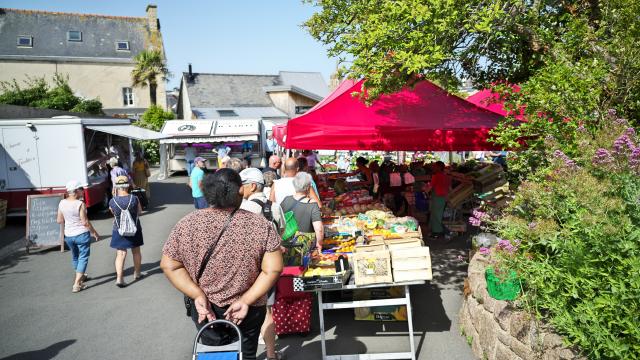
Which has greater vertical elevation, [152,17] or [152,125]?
[152,17]

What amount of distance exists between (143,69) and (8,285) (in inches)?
1292

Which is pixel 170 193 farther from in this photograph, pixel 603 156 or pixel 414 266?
pixel 603 156

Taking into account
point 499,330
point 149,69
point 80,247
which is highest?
point 149,69

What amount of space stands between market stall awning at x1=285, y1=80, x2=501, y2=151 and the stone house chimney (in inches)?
1453

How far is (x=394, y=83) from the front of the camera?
6.23 m

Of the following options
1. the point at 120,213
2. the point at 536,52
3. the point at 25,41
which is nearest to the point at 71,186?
the point at 120,213

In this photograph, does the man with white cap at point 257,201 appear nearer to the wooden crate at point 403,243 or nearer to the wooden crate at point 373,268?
the wooden crate at point 373,268

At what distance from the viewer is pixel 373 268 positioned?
4449 mm

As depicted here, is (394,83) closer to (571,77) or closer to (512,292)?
(571,77)

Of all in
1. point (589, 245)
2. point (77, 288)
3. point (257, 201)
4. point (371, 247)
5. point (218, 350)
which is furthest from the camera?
point (77, 288)

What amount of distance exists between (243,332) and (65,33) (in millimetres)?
41707

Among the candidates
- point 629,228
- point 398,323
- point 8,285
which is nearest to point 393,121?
point 398,323

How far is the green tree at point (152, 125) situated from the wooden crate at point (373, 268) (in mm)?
26921

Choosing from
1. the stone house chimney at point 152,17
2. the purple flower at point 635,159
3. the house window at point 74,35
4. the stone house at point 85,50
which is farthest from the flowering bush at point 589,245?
the house window at point 74,35
